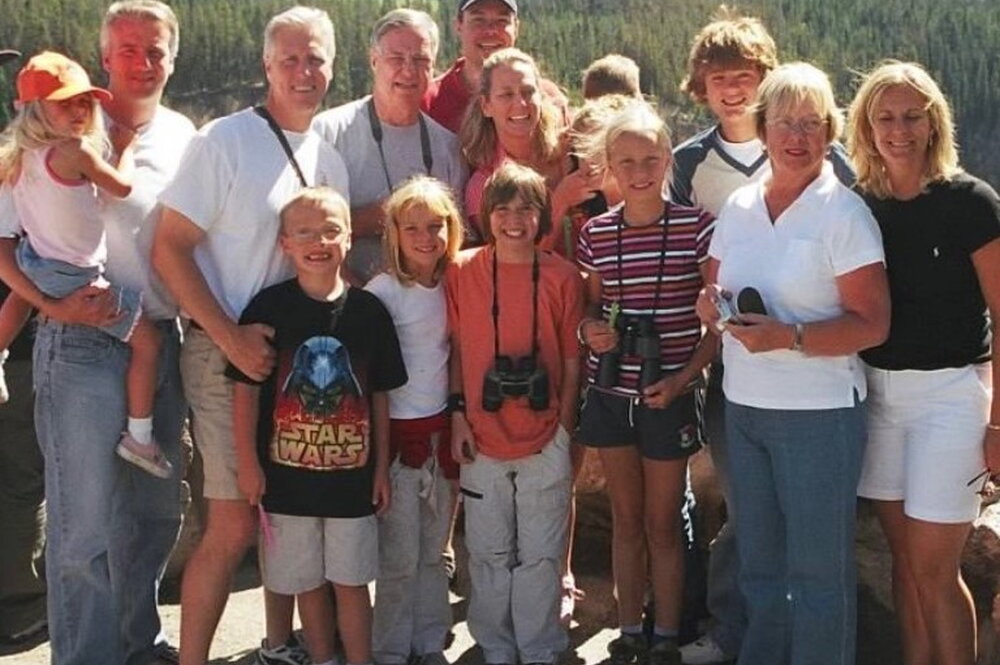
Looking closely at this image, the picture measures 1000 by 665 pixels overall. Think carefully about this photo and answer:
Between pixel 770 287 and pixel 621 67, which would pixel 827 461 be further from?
pixel 621 67

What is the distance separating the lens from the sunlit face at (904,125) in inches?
134

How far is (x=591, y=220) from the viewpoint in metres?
4.13

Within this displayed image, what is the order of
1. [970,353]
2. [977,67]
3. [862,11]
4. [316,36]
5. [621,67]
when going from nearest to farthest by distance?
[970,353] < [316,36] < [621,67] < [977,67] < [862,11]

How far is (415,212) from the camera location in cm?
396

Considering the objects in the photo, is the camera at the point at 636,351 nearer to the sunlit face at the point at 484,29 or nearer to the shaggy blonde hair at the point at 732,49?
the shaggy blonde hair at the point at 732,49

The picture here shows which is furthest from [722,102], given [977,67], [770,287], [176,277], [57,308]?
[977,67]

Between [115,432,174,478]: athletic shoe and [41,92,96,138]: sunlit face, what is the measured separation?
1.01m

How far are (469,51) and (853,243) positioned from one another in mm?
2339

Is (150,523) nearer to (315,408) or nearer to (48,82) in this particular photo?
(315,408)

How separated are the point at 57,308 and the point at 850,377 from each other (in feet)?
8.29

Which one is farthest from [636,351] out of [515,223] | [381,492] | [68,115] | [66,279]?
[68,115]

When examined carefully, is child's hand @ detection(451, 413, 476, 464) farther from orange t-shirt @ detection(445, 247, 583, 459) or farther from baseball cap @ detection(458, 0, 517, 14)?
baseball cap @ detection(458, 0, 517, 14)

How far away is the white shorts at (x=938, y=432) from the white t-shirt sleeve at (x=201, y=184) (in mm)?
2198

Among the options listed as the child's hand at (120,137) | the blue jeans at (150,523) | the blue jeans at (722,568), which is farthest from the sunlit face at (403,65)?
the blue jeans at (722,568)
